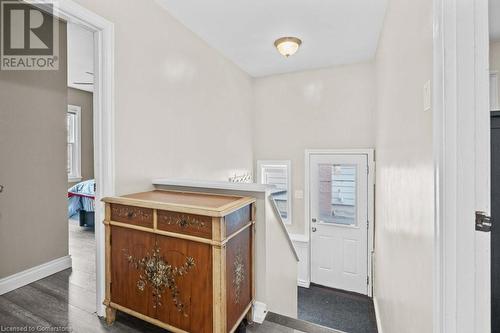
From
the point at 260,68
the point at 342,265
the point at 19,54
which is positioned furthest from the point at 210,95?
the point at 342,265

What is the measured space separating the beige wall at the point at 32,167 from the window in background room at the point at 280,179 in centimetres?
304

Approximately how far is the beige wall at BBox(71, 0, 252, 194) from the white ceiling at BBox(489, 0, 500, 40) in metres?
2.88

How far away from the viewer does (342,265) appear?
3996 millimetres

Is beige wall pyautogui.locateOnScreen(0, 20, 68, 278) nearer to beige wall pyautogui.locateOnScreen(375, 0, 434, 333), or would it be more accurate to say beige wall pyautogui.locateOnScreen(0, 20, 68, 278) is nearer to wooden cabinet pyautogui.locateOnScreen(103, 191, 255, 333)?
wooden cabinet pyautogui.locateOnScreen(103, 191, 255, 333)

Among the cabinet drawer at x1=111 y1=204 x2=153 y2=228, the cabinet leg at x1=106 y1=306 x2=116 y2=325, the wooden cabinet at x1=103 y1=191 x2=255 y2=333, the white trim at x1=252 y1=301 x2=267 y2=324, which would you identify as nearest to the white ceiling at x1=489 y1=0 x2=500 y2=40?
the wooden cabinet at x1=103 y1=191 x2=255 y2=333

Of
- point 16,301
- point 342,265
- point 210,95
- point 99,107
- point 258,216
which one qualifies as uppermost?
point 210,95

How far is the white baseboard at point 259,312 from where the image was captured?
1.87 m

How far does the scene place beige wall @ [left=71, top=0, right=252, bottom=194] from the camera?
2.04 metres

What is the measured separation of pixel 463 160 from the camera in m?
0.95

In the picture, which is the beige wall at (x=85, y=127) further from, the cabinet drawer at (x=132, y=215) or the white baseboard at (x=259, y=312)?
the white baseboard at (x=259, y=312)

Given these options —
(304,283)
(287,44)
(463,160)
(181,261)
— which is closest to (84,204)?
(181,261)

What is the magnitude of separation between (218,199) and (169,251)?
0.45m

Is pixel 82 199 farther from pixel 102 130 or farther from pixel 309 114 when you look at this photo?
pixel 309 114

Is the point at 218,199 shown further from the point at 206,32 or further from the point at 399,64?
the point at 206,32
